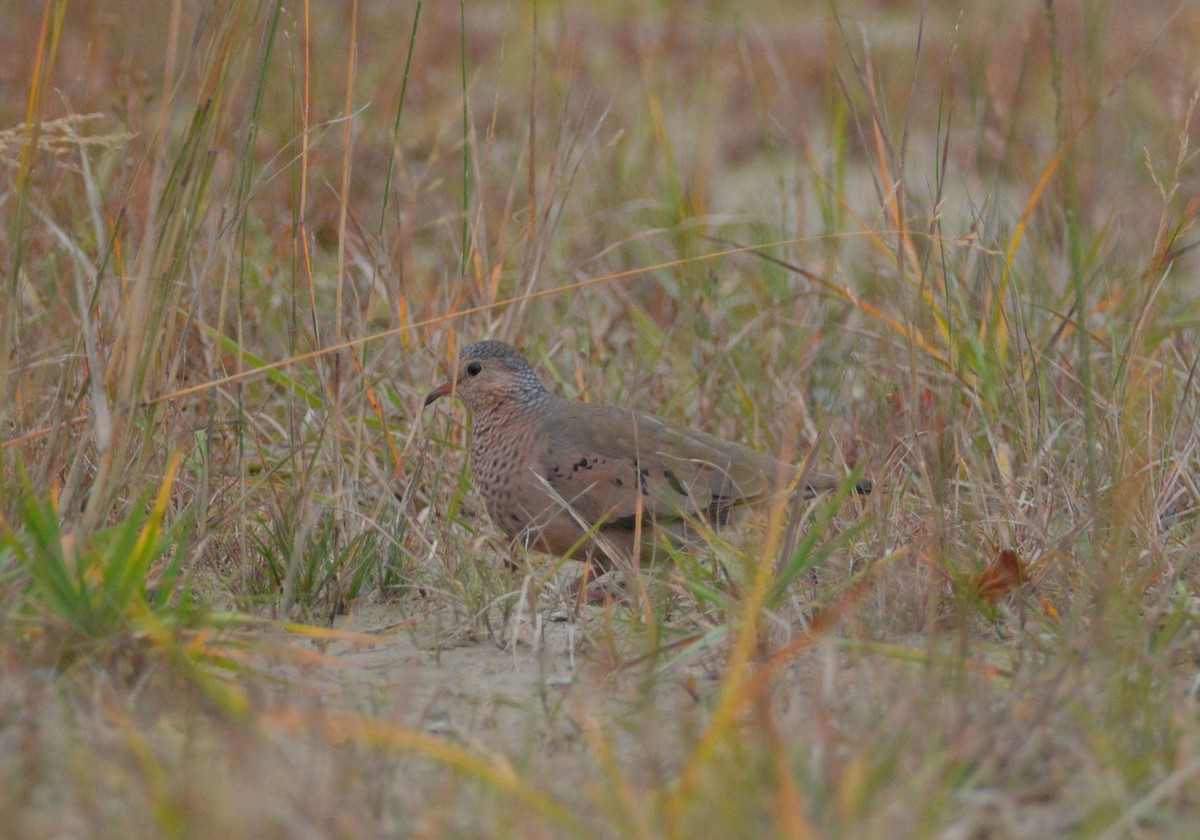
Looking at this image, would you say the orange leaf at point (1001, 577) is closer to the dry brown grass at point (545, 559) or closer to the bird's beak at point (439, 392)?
the dry brown grass at point (545, 559)

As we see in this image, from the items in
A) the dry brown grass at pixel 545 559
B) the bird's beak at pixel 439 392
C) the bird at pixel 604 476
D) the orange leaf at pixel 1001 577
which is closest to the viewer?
the dry brown grass at pixel 545 559

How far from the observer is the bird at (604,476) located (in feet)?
11.2

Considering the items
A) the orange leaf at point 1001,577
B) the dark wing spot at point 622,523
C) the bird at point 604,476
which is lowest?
the dark wing spot at point 622,523

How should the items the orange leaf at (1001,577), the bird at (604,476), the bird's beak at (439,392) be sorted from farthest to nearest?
the bird's beak at (439,392) < the bird at (604,476) < the orange leaf at (1001,577)

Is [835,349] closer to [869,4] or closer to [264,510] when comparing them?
[264,510]

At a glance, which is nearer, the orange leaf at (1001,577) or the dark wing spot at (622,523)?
the orange leaf at (1001,577)

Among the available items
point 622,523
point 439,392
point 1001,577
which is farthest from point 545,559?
point 1001,577

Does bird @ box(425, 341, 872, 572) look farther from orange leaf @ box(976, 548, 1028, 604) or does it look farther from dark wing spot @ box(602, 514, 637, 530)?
orange leaf @ box(976, 548, 1028, 604)

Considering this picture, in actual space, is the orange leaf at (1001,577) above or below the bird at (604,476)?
above

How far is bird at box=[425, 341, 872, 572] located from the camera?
3.42 m

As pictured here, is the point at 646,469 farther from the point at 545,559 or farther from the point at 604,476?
the point at 545,559

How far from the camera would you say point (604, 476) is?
3.50m

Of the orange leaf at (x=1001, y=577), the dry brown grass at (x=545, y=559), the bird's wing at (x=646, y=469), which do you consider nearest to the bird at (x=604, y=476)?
the bird's wing at (x=646, y=469)

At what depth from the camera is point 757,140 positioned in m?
8.27
